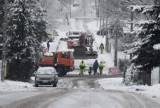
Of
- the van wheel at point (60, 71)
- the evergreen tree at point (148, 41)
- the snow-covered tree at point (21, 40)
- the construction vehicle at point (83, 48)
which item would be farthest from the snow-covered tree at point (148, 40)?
the construction vehicle at point (83, 48)

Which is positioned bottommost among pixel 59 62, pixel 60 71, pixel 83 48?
pixel 60 71

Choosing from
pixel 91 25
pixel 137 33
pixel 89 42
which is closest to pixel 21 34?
pixel 137 33

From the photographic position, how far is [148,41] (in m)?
21.2

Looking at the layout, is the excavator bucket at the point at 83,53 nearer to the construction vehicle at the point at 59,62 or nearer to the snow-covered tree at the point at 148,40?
the construction vehicle at the point at 59,62

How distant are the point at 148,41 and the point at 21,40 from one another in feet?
69.9

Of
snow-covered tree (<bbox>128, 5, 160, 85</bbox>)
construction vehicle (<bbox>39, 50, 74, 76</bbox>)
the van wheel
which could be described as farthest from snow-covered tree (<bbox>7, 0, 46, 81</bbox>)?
snow-covered tree (<bbox>128, 5, 160, 85</bbox>)

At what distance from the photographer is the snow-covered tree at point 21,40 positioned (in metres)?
40.8

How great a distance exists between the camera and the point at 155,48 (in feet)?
66.5

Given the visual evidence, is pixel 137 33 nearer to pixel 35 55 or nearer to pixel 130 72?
pixel 130 72

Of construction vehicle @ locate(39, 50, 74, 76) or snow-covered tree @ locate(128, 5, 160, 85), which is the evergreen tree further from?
construction vehicle @ locate(39, 50, 74, 76)

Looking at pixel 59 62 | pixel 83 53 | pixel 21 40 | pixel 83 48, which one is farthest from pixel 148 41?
pixel 83 48

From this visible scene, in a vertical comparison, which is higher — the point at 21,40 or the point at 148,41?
the point at 21,40

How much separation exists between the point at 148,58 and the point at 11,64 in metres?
21.9

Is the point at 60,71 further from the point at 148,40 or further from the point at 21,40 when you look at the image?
the point at 148,40
